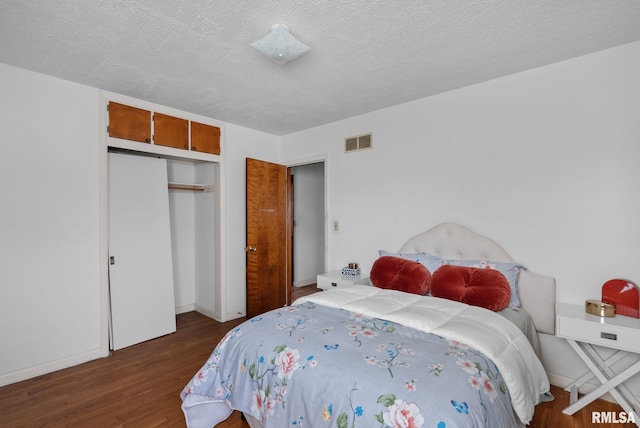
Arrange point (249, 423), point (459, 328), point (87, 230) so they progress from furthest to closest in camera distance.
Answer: point (87, 230) → point (249, 423) → point (459, 328)

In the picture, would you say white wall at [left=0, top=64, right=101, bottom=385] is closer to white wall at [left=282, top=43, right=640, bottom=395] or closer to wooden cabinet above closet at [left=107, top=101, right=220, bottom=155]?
wooden cabinet above closet at [left=107, top=101, right=220, bottom=155]

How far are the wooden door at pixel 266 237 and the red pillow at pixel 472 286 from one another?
2.25m

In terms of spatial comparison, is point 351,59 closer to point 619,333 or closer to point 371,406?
point 371,406

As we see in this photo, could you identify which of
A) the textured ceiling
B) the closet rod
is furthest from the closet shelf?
the textured ceiling

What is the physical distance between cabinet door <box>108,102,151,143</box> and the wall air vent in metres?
2.27

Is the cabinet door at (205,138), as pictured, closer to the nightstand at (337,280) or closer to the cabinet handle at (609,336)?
the nightstand at (337,280)

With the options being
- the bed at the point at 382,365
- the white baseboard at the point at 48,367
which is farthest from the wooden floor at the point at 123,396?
the bed at the point at 382,365

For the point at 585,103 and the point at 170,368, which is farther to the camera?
the point at 170,368

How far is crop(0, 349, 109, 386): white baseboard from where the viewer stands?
2.50m

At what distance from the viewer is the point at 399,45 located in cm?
221

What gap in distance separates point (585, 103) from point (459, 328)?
2039mm

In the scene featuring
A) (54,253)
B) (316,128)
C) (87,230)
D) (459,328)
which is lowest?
(459,328)

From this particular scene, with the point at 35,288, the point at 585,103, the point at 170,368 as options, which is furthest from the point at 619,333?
the point at 35,288

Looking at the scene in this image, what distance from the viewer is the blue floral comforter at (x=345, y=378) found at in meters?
1.26
